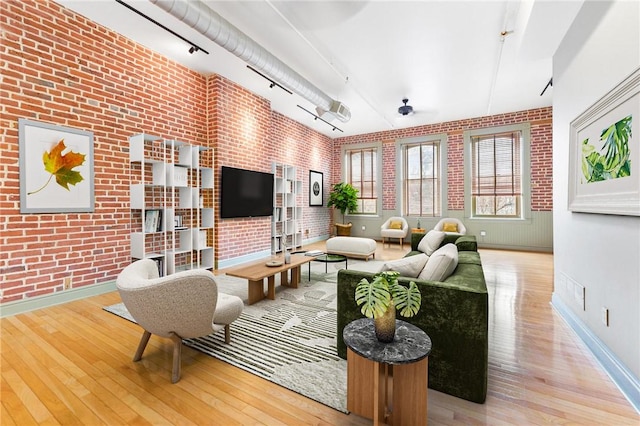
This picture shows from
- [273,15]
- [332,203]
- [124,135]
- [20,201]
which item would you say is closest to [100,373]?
[20,201]

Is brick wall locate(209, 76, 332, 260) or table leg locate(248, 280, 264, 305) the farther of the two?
brick wall locate(209, 76, 332, 260)

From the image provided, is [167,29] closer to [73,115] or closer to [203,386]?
[73,115]

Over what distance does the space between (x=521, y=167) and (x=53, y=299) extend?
8816 mm

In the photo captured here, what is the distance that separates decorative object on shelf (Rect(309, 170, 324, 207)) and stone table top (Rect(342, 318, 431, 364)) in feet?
21.2

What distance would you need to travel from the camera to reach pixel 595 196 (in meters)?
2.17

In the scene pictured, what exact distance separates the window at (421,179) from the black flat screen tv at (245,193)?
4153mm

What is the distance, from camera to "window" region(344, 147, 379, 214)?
8430 mm

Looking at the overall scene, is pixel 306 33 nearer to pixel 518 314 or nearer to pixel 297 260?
pixel 297 260

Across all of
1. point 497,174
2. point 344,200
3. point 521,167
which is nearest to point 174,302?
point 344,200

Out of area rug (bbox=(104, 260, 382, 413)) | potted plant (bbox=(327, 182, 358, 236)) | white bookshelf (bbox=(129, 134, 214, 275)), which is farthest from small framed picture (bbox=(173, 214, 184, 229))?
potted plant (bbox=(327, 182, 358, 236))

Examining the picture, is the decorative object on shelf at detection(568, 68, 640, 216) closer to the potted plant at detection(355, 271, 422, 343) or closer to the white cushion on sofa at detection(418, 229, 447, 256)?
the potted plant at detection(355, 271, 422, 343)

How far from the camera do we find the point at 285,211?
6.32 m

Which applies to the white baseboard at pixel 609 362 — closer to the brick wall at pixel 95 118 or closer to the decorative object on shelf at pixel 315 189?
the brick wall at pixel 95 118

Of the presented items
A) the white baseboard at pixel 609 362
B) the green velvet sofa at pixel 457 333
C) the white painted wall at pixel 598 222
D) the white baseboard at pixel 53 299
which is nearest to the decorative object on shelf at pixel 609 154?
the white painted wall at pixel 598 222
